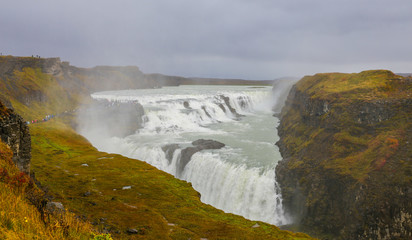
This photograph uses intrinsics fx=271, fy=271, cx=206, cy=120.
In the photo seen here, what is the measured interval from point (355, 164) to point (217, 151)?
20.4 m

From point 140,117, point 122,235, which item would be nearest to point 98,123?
point 140,117

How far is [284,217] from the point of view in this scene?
3316 cm

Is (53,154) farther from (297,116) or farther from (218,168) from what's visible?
(297,116)

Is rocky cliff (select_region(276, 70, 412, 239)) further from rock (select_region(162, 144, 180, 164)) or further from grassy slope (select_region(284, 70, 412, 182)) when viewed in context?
rock (select_region(162, 144, 180, 164))

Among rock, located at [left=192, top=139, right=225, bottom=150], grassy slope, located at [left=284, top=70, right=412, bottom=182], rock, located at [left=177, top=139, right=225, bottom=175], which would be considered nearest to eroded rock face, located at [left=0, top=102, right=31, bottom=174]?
rock, located at [left=177, top=139, right=225, bottom=175]

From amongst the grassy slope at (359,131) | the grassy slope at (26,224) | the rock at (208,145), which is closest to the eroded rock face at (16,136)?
the grassy slope at (26,224)

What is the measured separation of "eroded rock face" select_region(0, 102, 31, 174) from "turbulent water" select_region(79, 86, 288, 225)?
25350mm

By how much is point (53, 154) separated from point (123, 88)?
146716 millimetres

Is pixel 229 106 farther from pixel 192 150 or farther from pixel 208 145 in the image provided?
pixel 192 150

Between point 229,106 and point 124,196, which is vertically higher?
point 229,106

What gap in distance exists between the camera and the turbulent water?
35.2 metres

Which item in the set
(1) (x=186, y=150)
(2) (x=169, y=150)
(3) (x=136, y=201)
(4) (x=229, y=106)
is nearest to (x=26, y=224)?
(3) (x=136, y=201)

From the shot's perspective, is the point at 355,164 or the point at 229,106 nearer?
the point at 355,164

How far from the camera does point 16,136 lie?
15797 mm
